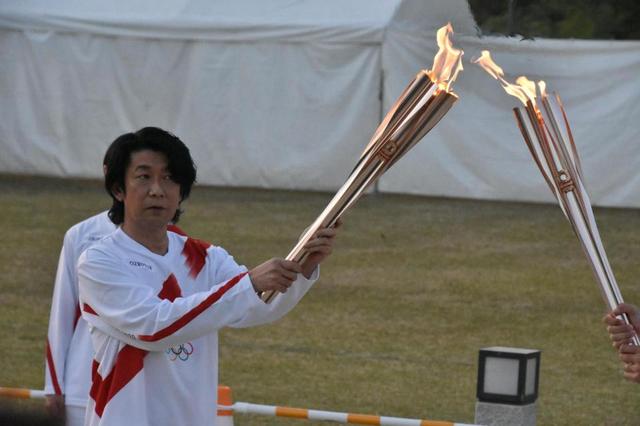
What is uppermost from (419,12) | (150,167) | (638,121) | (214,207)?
(419,12)

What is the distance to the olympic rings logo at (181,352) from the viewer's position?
3473 mm

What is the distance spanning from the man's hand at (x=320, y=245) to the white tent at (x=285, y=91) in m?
12.2

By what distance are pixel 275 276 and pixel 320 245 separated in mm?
122

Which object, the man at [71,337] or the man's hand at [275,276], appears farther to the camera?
the man at [71,337]

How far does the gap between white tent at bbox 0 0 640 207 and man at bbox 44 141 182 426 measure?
36.4 feet

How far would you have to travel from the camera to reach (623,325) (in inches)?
150

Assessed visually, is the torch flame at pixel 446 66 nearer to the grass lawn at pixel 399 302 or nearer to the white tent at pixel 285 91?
the grass lawn at pixel 399 302

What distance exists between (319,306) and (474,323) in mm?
1206

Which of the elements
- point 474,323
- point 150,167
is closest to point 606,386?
point 474,323

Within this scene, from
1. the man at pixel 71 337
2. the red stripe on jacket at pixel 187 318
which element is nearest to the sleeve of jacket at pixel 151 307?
the red stripe on jacket at pixel 187 318

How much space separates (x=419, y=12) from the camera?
17016mm

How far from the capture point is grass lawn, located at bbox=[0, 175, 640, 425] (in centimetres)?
842

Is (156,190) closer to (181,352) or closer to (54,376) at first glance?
(181,352)

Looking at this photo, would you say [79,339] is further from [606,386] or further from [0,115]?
[0,115]
